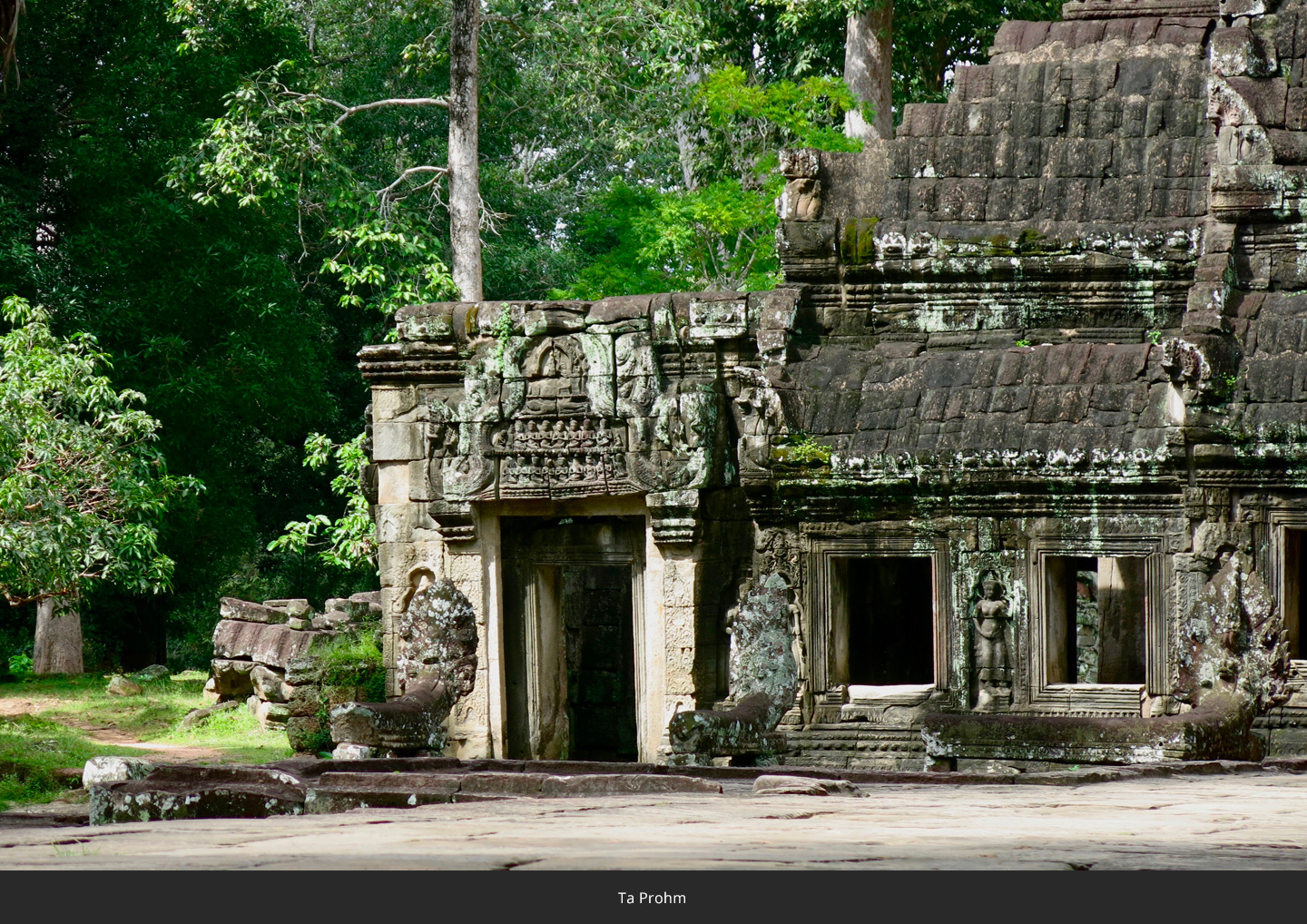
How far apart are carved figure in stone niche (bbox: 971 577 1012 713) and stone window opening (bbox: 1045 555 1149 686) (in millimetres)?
289

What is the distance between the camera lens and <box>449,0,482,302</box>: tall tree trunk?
20.6 meters

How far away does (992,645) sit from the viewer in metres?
12.1

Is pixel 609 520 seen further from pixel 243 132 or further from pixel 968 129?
pixel 243 132

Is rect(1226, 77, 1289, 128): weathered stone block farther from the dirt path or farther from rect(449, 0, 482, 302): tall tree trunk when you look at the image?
rect(449, 0, 482, 302): tall tree trunk

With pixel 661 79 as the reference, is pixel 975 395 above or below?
below

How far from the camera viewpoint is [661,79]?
21438mm

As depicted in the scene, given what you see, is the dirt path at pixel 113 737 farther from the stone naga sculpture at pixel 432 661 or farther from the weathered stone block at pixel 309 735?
the stone naga sculpture at pixel 432 661

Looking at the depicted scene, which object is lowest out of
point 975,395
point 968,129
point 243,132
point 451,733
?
point 451,733

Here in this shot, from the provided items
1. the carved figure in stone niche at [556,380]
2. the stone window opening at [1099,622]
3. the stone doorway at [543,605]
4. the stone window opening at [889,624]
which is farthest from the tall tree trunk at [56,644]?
the stone window opening at [1099,622]

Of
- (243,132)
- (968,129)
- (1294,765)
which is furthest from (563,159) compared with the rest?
(1294,765)

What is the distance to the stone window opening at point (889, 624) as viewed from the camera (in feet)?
51.8

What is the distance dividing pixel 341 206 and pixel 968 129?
9862 mm

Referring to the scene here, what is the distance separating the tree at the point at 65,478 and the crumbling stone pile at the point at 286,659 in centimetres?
107

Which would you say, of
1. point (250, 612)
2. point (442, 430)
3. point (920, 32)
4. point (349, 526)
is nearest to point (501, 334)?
point (442, 430)
